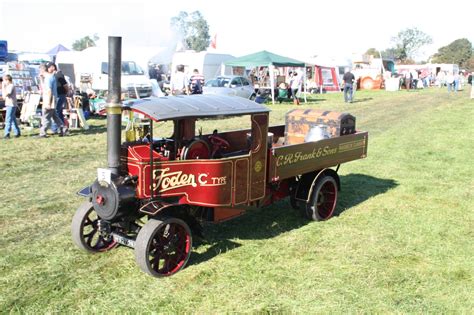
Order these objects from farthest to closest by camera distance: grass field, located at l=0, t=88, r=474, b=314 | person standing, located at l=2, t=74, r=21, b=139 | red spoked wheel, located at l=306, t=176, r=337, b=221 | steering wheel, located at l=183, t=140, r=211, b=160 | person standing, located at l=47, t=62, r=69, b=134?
person standing, located at l=47, t=62, r=69, b=134
person standing, located at l=2, t=74, r=21, b=139
red spoked wheel, located at l=306, t=176, r=337, b=221
steering wheel, located at l=183, t=140, r=211, b=160
grass field, located at l=0, t=88, r=474, b=314

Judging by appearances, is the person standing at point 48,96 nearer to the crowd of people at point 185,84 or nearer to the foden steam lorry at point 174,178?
the foden steam lorry at point 174,178

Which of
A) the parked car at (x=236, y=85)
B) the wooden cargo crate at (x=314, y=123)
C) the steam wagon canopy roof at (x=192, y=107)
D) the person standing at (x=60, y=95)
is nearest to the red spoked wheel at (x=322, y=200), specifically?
the wooden cargo crate at (x=314, y=123)

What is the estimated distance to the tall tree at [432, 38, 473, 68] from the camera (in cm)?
10912

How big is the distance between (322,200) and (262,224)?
3.23ft

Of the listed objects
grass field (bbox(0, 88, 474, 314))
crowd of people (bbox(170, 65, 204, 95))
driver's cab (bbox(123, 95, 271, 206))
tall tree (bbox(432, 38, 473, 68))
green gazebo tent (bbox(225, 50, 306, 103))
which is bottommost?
grass field (bbox(0, 88, 474, 314))

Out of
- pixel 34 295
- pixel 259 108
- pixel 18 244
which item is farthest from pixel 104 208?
pixel 259 108

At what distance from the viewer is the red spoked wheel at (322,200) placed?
6180 millimetres

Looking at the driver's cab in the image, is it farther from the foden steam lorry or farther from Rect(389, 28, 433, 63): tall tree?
Rect(389, 28, 433, 63): tall tree

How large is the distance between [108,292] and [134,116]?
172 cm

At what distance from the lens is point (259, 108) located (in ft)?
17.1

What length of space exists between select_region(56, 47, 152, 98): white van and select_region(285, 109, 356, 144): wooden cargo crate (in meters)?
12.8


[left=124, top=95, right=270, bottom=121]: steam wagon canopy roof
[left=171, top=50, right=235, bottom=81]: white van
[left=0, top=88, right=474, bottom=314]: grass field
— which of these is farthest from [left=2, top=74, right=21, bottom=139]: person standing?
[left=171, top=50, right=235, bottom=81]: white van

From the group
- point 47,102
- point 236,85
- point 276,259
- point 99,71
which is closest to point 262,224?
point 276,259

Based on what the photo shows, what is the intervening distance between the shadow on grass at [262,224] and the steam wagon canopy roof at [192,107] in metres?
1.26
